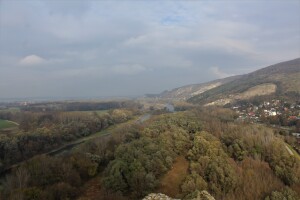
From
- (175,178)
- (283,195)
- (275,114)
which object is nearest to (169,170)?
(175,178)

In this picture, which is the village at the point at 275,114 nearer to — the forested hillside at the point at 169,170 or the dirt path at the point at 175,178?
the forested hillside at the point at 169,170

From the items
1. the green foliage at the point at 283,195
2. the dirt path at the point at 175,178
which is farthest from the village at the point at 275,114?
the green foliage at the point at 283,195

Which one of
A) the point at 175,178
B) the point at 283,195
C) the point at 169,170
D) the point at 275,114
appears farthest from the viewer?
the point at 275,114

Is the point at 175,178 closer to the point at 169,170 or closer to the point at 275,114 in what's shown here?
the point at 169,170

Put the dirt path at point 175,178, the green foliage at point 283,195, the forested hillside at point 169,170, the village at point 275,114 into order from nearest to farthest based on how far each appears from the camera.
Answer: the green foliage at point 283,195, the forested hillside at point 169,170, the dirt path at point 175,178, the village at point 275,114

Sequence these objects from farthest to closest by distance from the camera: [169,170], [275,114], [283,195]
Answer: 1. [275,114]
2. [169,170]
3. [283,195]

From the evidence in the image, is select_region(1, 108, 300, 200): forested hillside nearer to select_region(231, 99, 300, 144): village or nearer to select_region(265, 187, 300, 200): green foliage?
select_region(265, 187, 300, 200): green foliage

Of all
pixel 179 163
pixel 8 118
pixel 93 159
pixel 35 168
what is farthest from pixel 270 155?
pixel 8 118

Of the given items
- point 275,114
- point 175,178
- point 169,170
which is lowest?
point 175,178

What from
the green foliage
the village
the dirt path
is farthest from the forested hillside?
the village
